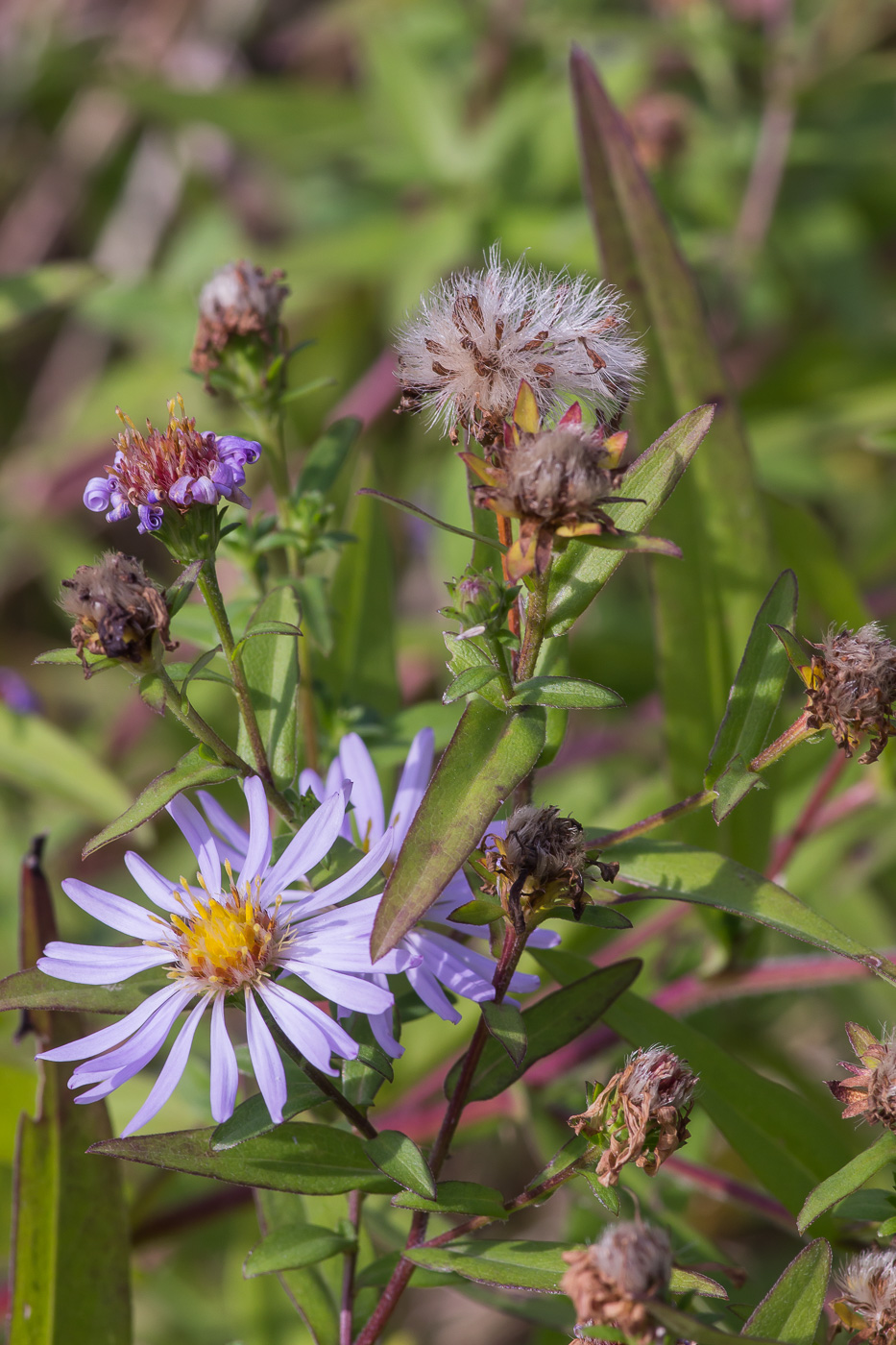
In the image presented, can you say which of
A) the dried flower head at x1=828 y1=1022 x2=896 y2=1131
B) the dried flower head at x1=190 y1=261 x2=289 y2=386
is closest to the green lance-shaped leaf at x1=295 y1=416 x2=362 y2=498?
the dried flower head at x1=190 y1=261 x2=289 y2=386

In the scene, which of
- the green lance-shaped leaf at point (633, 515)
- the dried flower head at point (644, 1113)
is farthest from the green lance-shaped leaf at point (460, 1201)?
the green lance-shaped leaf at point (633, 515)

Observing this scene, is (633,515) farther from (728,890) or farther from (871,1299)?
(871,1299)

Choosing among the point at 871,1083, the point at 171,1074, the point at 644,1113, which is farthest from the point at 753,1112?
Answer: the point at 171,1074

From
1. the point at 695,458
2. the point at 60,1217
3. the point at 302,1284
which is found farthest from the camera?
the point at 695,458

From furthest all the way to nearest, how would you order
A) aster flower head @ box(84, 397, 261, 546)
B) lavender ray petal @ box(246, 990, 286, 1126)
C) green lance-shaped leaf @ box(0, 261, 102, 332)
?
green lance-shaped leaf @ box(0, 261, 102, 332) → aster flower head @ box(84, 397, 261, 546) → lavender ray petal @ box(246, 990, 286, 1126)

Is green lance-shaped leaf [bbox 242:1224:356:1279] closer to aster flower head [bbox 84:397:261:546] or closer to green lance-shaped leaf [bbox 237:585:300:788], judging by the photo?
green lance-shaped leaf [bbox 237:585:300:788]
